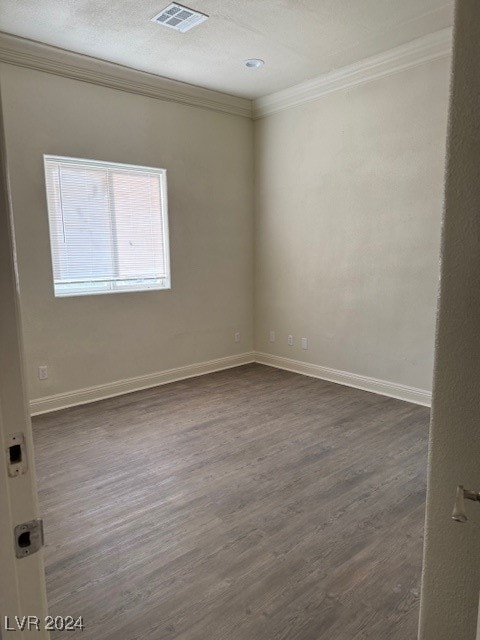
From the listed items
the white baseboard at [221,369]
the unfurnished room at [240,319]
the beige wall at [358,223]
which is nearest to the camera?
the unfurnished room at [240,319]

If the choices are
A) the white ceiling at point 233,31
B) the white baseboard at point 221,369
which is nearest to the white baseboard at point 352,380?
the white baseboard at point 221,369

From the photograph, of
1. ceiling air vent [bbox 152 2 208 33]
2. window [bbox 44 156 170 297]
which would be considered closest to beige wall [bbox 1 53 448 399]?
window [bbox 44 156 170 297]

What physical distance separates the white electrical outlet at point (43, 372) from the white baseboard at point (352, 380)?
2637 mm

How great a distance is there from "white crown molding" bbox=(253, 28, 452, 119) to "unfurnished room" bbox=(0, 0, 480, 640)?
2cm

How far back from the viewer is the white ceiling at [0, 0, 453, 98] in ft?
9.83

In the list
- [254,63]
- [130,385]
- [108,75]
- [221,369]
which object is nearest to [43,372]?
[130,385]

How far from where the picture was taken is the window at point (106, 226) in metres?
3.88

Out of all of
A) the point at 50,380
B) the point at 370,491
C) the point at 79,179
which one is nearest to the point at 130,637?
the point at 370,491

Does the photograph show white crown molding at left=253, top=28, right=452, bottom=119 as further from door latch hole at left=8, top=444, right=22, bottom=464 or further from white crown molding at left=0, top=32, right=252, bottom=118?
door latch hole at left=8, top=444, right=22, bottom=464

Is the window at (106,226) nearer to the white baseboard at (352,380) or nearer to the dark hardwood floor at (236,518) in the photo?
the dark hardwood floor at (236,518)

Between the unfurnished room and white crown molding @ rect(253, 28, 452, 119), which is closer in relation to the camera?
the unfurnished room

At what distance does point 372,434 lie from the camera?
3369 mm

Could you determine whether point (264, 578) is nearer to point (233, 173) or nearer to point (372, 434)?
point (372, 434)

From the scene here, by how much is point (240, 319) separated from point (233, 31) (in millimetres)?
3089
